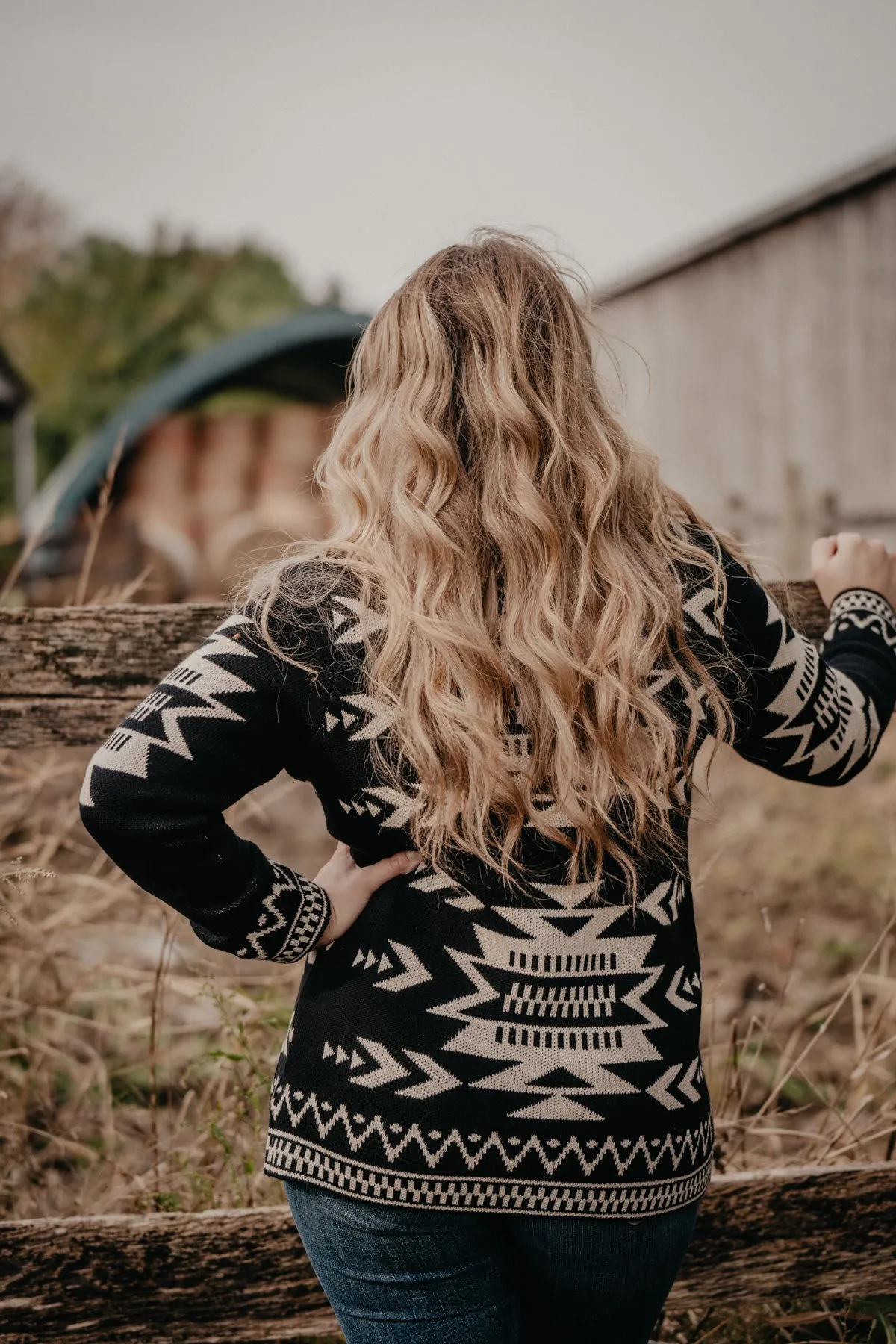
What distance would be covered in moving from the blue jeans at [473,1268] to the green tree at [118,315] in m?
26.2

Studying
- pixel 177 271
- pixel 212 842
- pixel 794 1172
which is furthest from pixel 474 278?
pixel 177 271

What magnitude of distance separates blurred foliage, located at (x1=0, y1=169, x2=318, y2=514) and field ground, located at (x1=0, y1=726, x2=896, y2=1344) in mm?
21761

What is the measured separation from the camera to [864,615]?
5.29ft

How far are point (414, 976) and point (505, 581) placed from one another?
481 millimetres

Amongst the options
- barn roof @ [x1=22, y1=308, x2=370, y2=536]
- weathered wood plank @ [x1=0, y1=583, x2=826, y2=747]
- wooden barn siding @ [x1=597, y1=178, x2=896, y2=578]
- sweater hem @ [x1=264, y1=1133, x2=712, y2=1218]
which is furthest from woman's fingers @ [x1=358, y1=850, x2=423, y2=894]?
barn roof @ [x1=22, y1=308, x2=370, y2=536]

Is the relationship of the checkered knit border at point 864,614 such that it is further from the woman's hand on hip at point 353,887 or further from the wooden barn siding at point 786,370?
the wooden barn siding at point 786,370

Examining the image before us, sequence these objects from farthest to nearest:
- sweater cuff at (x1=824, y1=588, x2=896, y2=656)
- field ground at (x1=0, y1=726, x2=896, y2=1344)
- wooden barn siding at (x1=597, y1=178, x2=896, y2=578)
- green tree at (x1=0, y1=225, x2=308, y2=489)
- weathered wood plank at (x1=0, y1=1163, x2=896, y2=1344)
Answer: green tree at (x1=0, y1=225, x2=308, y2=489) < wooden barn siding at (x1=597, y1=178, x2=896, y2=578) < field ground at (x1=0, y1=726, x2=896, y2=1344) < weathered wood plank at (x1=0, y1=1163, x2=896, y2=1344) < sweater cuff at (x1=824, y1=588, x2=896, y2=656)

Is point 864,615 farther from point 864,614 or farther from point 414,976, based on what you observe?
point 414,976

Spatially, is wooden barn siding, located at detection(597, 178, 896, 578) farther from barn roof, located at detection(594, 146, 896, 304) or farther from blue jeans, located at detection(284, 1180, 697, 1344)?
blue jeans, located at detection(284, 1180, 697, 1344)

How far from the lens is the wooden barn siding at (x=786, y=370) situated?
894cm

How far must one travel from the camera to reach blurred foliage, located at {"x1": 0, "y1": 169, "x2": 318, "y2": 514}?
999 inches

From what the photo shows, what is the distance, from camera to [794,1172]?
72.3 inches

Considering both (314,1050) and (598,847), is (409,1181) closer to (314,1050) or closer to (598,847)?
(314,1050)

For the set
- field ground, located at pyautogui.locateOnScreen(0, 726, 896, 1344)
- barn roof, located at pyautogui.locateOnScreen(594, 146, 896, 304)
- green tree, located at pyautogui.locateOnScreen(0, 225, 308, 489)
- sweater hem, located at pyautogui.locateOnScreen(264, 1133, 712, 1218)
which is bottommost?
field ground, located at pyautogui.locateOnScreen(0, 726, 896, 1344)
